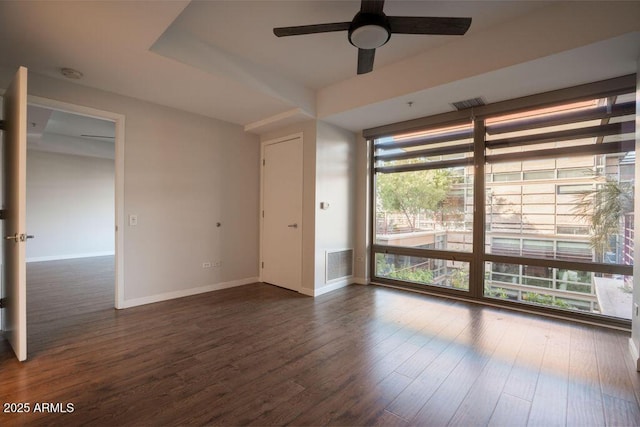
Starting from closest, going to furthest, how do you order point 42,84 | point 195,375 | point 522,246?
point 195,375 < point 42,84 < point 522,246

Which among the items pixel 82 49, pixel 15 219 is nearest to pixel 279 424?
pixel 15 219

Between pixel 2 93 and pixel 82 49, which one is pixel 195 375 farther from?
pixel 2 93

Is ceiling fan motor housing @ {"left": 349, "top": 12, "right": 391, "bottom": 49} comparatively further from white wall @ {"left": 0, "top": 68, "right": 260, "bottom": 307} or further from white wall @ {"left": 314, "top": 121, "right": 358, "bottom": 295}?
white wall @ {"left": 0, "top": 68, "right": 260, "bottom": 307}

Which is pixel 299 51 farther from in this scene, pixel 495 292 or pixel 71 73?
pixel 495 292

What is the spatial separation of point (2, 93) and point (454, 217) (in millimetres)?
5337

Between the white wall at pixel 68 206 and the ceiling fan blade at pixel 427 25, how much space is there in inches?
338

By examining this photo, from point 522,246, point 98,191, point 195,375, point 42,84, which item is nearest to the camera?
point 195,375

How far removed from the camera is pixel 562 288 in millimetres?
3326

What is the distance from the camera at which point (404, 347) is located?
101 inches

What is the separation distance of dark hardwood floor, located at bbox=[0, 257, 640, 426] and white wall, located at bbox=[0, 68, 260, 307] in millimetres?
583

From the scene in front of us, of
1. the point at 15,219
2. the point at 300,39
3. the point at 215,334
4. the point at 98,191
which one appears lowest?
the point at 215,334

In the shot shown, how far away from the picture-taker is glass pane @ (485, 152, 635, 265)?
9.89 ft

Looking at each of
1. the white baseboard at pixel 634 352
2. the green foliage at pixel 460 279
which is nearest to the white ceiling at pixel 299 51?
the green foliage at pixel 460 279

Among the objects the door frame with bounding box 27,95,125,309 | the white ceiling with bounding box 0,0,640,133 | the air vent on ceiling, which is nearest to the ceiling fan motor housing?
the white ceiling with bounding box 0,0,640,133
